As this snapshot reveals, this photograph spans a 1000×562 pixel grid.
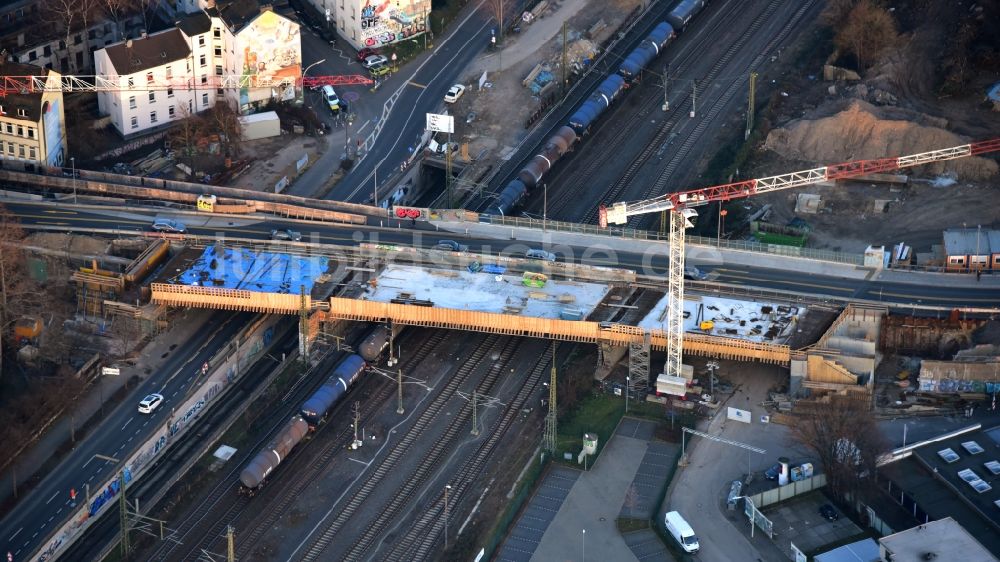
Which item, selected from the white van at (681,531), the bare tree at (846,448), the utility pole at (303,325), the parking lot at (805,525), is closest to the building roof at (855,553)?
the parking lot at (805,525)

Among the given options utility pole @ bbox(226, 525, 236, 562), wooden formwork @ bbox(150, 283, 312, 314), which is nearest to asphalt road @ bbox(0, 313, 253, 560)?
wooden formwork @ bbox(150, 283, 312, 314)

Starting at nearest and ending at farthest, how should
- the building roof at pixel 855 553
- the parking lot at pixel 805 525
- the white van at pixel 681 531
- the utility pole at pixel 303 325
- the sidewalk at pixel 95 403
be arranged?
1. the building roof at pixel 855 553
2. the white van at pixel 681 531
3. the parking lot at pixel 805 525
4. the sidewalk at pixel 95 403
5. the utility pole at pixel 303 325

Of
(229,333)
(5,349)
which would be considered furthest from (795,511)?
(5,349)

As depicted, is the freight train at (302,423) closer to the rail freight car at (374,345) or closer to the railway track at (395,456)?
the rail freight car at (374,345)

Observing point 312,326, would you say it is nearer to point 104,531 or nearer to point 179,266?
point 179,266

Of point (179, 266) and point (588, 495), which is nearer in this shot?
point (588, 495)

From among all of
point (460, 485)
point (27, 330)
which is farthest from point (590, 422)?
point (27, 330)
